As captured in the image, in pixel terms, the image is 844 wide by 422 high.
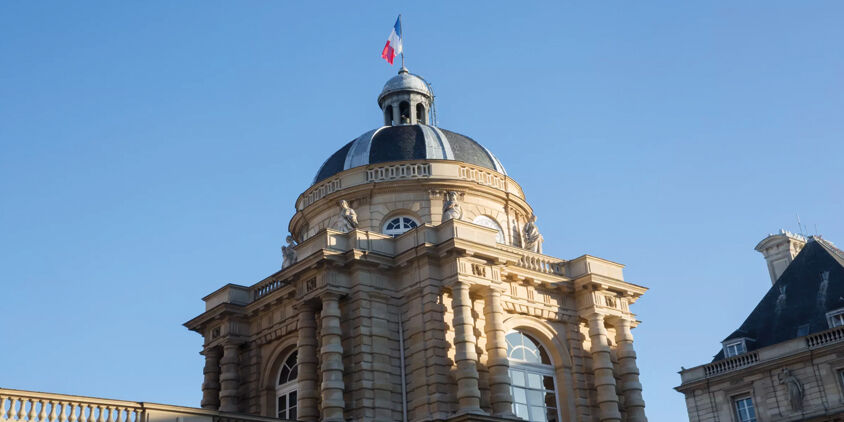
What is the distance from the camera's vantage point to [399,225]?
30578 mm

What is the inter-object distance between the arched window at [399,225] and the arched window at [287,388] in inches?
210

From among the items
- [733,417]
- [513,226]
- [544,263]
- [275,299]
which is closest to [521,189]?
[513,226]

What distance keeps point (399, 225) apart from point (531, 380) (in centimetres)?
713

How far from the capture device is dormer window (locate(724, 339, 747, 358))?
1590 inches

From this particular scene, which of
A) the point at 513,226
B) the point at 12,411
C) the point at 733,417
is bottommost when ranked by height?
the point at 12,411

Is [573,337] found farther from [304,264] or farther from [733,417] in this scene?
[733,417]

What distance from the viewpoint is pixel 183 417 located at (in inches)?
822

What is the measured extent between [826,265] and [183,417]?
3097 cm

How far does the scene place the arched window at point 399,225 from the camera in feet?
99.7

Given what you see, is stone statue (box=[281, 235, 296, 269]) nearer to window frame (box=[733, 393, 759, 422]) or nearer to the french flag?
the french flag

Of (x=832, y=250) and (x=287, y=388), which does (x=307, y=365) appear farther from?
(x=832, y=250)

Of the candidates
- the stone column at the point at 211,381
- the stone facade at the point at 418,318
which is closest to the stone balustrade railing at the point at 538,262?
the stone facade at the point at 418,318

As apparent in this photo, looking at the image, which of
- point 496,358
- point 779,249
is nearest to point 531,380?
point 496,358

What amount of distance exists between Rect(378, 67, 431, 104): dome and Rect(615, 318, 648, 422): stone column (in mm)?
13320
